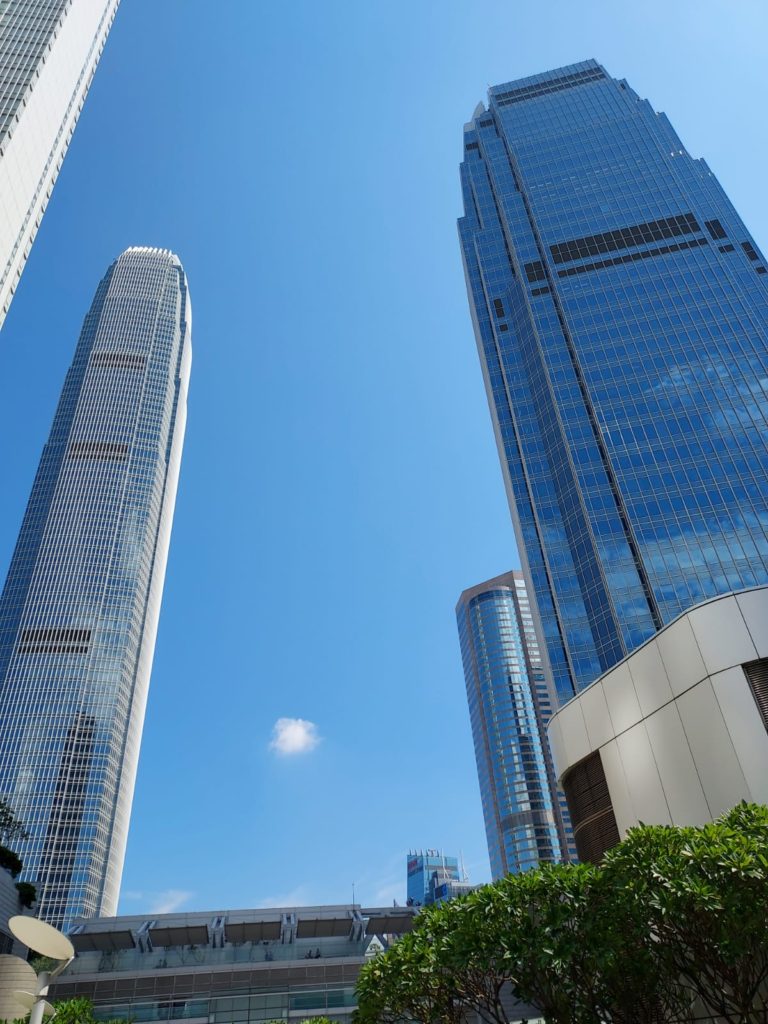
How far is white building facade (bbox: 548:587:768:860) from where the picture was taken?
20.2m

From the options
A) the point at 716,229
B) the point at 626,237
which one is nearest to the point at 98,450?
the point at 626,237

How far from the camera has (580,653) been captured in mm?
94000

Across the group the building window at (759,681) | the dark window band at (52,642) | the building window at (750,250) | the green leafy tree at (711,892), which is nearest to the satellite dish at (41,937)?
the green leafy tree at (711,892)

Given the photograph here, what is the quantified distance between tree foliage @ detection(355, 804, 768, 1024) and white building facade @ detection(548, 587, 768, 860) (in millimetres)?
3006

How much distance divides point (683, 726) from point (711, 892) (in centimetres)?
792

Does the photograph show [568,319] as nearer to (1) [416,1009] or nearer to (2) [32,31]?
(2) [32,31]

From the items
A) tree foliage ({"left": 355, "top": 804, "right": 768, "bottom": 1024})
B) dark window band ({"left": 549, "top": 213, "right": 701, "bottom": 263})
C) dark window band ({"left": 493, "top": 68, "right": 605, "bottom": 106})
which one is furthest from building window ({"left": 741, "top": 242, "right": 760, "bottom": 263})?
tree foliage ({"left": 355, "top": 804, "right": 768, "bottom": 1024})

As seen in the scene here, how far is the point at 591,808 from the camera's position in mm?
27109

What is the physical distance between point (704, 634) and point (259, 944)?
138ft

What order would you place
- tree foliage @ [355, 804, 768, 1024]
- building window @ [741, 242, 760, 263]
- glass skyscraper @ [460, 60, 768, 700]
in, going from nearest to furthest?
tree foliage @ [355, 804, 768, 1024], glass skyscraper @ [460, 60, 768, 700], building window @ [741, 242, 760, 263]

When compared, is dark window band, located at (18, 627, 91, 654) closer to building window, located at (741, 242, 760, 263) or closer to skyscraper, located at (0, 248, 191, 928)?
skyscraper, located at (0, 248, 191, 928)

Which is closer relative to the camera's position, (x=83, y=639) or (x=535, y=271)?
(x=535, y=271)

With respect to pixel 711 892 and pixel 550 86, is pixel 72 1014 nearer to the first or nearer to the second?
pixel 711 892

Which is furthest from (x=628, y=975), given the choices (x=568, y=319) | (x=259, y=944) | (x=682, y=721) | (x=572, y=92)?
(x=572, y=92)
